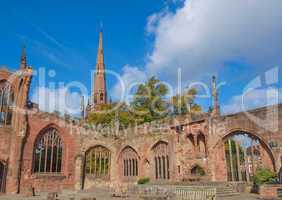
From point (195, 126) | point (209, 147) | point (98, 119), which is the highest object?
point (98, 119)

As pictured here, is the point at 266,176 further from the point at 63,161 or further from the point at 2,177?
the point at 2,177

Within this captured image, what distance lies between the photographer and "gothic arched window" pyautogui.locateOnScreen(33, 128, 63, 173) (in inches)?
1042

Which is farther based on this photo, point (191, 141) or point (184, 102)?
point (184, 102)

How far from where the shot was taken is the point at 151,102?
35906mm

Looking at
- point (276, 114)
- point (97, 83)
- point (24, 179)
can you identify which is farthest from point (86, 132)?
point (97, 83)

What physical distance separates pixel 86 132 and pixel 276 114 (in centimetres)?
1892

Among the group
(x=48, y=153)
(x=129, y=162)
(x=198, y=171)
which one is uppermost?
(x=48, y=153)

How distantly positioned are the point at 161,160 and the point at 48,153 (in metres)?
Answer: 11.0

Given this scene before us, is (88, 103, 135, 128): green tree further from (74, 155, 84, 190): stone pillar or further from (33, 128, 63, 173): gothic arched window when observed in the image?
(33, 128, 63, 173): gothic arched window

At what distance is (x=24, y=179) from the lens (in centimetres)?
2494

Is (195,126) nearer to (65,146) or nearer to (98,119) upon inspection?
(65,146)

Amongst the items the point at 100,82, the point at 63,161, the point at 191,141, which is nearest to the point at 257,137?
the point at 191,141

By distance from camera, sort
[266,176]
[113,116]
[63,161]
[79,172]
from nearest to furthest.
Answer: [266,176]
[63,161]
[79,172]
[113,116]

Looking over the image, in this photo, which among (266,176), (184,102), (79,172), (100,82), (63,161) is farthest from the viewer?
(100,82)
